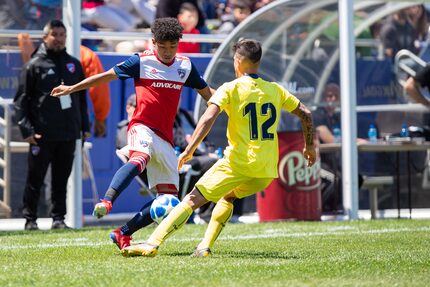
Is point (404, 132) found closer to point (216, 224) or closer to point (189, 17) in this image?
point (189, 17)

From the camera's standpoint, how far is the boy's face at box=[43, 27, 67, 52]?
1327 cm

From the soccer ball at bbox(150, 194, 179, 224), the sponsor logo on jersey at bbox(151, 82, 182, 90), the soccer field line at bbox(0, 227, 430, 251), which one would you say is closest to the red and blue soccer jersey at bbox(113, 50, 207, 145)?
the sponsor logo on jersey at bbox(151, 82, 182, 90)

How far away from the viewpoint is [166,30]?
360 inches

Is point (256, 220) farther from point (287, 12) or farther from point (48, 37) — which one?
point (48, 37)

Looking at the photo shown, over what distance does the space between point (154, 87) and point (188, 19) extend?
8.83 meters

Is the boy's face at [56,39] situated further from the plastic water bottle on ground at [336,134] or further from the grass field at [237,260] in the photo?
the plastic water bottle on ground at [336,134]

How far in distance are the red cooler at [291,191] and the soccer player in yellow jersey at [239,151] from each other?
20.2 ft

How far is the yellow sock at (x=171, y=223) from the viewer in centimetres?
873

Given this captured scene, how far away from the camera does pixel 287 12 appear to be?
53.6 ft

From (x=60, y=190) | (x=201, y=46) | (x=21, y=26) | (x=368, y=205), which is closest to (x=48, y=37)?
(x=21, y=26)

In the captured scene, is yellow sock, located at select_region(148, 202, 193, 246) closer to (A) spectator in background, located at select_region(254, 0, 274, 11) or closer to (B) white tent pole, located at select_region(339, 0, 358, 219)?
(B) white tent pole, located at select_region(339, 0, 358, 219)

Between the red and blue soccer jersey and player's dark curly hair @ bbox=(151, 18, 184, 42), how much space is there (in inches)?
9.7

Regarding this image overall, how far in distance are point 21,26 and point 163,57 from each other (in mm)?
5204

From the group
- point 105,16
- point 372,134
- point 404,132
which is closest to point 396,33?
point 404,132
